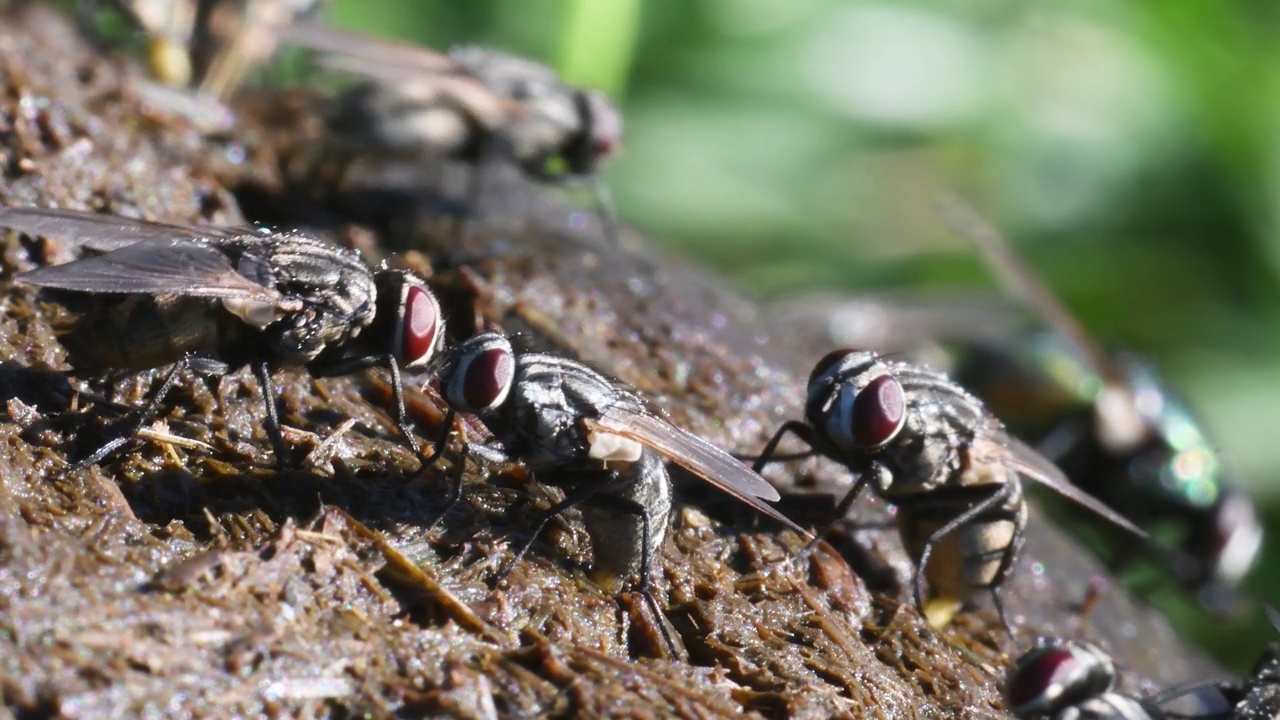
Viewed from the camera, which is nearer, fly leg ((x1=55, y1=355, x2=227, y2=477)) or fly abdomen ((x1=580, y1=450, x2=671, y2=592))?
fly leg ((x1=55, y1=355, x2=227, y2=477))

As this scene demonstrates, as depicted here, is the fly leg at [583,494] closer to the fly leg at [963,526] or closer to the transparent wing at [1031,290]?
the fly leg at [963,526]

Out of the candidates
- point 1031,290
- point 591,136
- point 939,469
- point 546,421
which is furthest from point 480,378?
point 1031,290

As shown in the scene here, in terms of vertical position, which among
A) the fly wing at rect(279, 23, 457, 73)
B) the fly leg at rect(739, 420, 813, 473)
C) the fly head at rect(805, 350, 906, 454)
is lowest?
the fly leg at rect(739, 420, 813, 473)

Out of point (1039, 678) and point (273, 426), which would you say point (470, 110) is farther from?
point (1039, 678)

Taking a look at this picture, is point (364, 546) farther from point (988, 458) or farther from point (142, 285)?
point (988, 458)

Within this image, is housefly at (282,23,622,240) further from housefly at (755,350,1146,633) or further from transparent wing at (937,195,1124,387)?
housefly at (755,350,1146,633)

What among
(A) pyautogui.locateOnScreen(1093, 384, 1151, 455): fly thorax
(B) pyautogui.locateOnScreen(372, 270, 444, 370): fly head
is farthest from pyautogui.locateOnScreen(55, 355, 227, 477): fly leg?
(A) pyautogui.locateOnScreen(1093, 384, 1151, 455): fly thorax

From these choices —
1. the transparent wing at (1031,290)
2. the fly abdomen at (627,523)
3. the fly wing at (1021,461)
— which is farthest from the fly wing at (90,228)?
the transparent wing at (1031,290)
